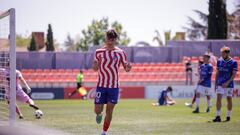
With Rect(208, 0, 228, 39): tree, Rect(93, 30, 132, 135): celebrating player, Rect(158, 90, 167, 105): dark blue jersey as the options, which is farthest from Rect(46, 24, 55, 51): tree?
Rect(93, 30, 132, 135): celebrating player

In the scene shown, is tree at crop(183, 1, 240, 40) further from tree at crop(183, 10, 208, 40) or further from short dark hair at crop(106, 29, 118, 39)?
short dark hair at crop(106, 29, 118, 39)

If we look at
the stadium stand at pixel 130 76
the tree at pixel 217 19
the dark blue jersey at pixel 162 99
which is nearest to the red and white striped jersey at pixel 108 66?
the dark blue jersey at pixel 162 99

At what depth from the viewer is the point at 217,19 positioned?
5359 cm

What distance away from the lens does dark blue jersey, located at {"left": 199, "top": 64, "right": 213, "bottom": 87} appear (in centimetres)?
2106

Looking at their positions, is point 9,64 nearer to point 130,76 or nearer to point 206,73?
point 206,73

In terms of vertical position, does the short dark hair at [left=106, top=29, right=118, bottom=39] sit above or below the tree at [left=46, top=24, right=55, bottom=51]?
below

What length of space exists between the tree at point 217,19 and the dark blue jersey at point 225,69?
119 ft

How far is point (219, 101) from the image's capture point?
16.4 m

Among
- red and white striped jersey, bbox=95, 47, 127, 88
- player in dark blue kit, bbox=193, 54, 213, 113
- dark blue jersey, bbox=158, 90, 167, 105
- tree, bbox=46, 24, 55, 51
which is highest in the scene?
tree, bbox=46, 24, 55, 51

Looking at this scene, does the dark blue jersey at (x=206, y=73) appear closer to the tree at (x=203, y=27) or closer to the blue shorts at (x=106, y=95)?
the blue shorts at (x=106, y=95)

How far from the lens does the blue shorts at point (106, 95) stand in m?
11.1

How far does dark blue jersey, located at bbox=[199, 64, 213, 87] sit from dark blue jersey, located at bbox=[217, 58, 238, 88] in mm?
4415

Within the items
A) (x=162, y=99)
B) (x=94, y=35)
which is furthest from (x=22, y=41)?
(x=162, y=99)

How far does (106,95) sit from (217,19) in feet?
144
